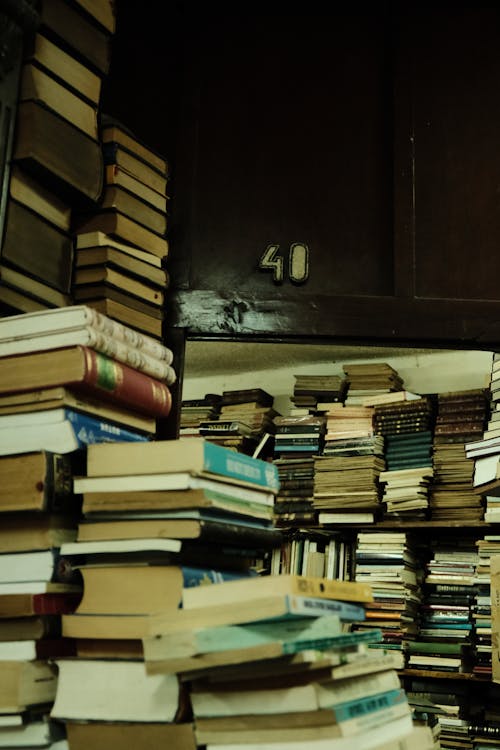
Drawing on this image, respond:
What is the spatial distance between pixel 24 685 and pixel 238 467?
2.03 ft

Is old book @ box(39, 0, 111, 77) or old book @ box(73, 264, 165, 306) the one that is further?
old book @ box(73, 264, 165, 306)

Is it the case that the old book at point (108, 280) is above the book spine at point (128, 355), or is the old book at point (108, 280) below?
above

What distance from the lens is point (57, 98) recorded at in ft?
8.61

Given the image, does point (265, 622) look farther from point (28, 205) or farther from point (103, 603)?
point (28, 205)

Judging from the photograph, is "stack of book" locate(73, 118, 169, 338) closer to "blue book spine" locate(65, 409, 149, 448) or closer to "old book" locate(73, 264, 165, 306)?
"old book" locate(73, 264, 165, 306)

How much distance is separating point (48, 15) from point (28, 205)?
1.77 feet

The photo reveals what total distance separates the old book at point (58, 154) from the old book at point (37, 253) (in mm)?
110

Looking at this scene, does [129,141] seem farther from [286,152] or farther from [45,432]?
[45,432]

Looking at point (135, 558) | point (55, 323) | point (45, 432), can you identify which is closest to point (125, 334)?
point (55, 323)

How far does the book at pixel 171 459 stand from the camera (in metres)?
1.91

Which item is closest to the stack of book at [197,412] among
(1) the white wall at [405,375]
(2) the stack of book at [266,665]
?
(1) the white wall at [405,375]

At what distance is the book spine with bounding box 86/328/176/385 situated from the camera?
207 centimetres

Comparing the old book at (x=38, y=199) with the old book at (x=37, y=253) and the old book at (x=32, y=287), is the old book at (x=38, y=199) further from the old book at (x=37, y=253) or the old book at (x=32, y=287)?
the old book at (x=32, y=287)

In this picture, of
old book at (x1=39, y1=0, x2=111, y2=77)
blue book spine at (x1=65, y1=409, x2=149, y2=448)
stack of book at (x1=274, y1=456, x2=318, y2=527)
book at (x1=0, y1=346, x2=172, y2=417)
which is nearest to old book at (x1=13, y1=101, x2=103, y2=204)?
old book at (x1=39, y1=0, x2=111, y2=77)
